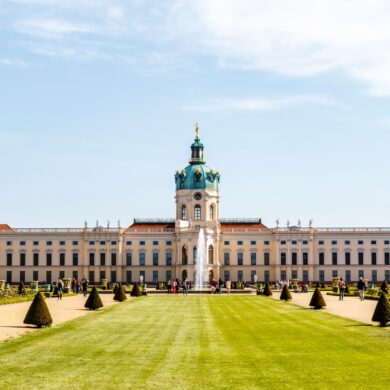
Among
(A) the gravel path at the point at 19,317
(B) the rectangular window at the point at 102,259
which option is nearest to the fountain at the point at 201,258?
(B) the rectangular window at the point at 102,259

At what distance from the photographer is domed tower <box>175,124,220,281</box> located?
126 meters

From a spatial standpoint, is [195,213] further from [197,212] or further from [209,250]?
[209,250]

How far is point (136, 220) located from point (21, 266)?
2181 centimetres

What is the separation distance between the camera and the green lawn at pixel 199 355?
18688 mm

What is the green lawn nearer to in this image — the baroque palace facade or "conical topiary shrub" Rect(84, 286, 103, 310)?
"conical topiary shrub" Rect(84, 286, 103, 310)

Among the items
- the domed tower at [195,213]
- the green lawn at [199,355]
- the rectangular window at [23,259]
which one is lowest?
the green lawn at [199,355]

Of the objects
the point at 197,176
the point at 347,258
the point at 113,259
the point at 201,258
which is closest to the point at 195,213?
the point at 197,176

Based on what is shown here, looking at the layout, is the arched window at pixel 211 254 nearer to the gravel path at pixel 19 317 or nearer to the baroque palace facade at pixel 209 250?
the baroque palace facade at pixel 209 250

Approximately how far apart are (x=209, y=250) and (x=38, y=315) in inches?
3751

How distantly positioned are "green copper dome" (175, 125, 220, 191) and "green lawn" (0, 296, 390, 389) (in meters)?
93.9

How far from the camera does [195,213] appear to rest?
424ft

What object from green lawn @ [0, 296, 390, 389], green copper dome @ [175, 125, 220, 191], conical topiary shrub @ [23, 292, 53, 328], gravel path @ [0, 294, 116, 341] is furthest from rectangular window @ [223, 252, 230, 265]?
conical topiary shrub @ [23, 292, 53, 328]

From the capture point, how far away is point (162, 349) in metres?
24.8

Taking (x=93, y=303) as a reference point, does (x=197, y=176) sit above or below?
above
